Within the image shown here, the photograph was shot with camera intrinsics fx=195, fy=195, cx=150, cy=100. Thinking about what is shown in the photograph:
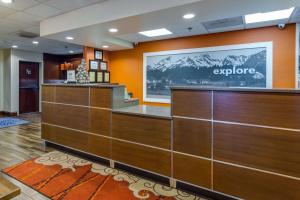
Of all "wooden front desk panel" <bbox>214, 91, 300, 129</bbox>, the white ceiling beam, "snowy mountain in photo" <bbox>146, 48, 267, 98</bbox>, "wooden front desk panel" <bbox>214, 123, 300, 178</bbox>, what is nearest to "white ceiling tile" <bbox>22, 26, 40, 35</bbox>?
the white ceiling beam

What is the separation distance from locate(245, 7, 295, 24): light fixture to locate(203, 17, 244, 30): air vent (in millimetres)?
151

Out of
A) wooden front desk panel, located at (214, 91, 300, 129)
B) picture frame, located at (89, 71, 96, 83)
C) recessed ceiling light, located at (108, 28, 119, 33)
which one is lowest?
wooden front desk panel, located at (214, 91, 300, 129)

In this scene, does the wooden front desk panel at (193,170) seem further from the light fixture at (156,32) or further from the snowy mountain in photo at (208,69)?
the light fixture at (156,32)

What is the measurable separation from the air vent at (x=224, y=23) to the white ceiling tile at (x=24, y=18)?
11.9 feet

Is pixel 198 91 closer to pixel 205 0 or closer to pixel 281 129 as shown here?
pixel 281 129

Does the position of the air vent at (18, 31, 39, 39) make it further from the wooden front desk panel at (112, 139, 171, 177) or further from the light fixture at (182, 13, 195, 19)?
the light fixture at (182, 13, 195, 19)

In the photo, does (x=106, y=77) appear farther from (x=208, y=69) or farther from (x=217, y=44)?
(x=217, y=44)

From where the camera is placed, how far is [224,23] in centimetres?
405

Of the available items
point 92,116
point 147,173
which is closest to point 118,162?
point 147,173

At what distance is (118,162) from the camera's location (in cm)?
314

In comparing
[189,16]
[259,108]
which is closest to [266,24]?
[189,16]

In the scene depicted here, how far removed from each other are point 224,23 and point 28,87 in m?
8.32

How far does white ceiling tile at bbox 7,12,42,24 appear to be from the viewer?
12.8ft

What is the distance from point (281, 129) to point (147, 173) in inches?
71.7
